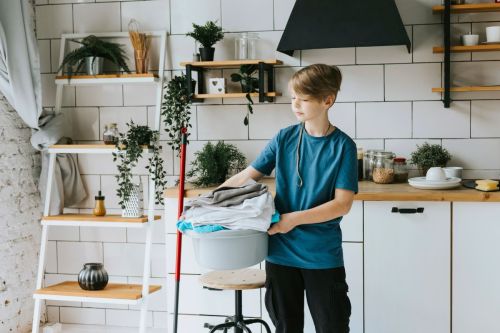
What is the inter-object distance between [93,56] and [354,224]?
176cm

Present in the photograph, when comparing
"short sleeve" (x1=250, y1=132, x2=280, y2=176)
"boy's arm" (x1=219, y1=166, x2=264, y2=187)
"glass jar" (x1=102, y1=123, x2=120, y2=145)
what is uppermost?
"glass jar" (x1=102, y1=123, x2=120, y2=145)

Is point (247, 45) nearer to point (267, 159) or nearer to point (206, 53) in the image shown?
Result: point (206, 53)

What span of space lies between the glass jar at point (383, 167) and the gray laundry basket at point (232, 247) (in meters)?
1.33

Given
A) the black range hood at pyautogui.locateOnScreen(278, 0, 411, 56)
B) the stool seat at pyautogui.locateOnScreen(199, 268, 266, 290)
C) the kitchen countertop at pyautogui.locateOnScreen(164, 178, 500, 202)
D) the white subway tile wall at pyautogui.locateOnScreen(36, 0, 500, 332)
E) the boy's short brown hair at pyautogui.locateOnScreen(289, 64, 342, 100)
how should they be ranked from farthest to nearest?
the white subway tile wall at pyautogui.locateOnScreen(36, 0, 500, 332), the black range hood at pyautogui.locateOnScreen(278, 0, 411, 56), the kitchen countertop at pyautogui.locateOnScreen(164, 178, 500, 202), the stool seat at pyautogui.locateOnScreen(199, 268, 266, 290), the boy's short brown hair at pyautogui.locateOnScreen(289, 64, 342, 100)

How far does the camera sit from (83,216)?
3.85 metres

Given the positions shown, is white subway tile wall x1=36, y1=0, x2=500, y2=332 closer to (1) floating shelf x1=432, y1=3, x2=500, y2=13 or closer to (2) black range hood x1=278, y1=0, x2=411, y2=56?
(1) floating shelf x1=432, y1=3, x2=500, y2=13

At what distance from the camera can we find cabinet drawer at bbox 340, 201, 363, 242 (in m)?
3.22

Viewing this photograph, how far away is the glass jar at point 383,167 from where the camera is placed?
11.5 feet

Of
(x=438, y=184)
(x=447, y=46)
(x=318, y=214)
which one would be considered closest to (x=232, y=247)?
(x=318, y=214)

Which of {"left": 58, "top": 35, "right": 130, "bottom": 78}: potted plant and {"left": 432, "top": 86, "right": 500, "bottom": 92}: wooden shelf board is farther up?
{"left": 58, "top": 35, "right": 130, "bottom": 78}: potted plant

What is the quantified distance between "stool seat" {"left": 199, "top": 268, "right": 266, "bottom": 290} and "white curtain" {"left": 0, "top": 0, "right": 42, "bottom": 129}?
1527 mm

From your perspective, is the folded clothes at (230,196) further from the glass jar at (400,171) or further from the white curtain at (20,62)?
the white curtain at (20,62)

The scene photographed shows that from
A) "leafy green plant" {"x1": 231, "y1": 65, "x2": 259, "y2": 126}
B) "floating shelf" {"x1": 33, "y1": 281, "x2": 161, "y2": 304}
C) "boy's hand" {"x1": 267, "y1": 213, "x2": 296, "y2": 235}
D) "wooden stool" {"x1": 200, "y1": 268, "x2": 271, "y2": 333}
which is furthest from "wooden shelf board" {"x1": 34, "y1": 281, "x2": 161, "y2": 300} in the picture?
"boy's hand" {"x1": 267, "y1": 213, "x2": 296, "y2": 235}

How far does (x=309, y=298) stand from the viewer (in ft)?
7.91
